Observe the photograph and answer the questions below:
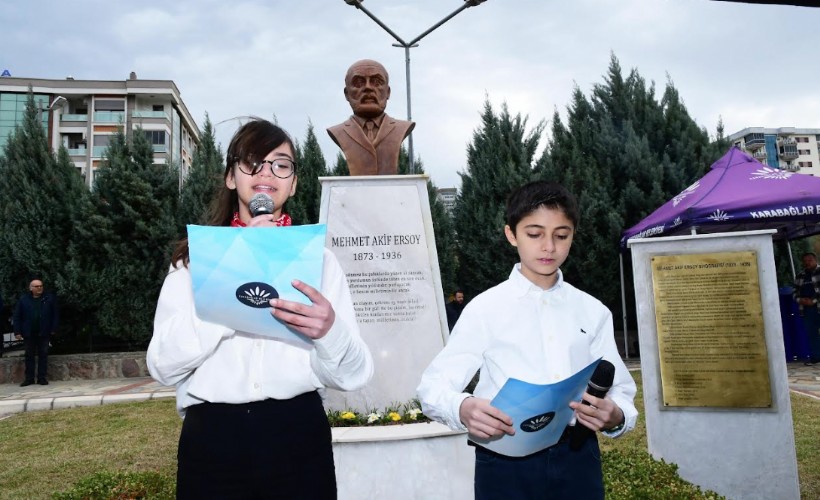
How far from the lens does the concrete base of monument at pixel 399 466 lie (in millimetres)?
3838

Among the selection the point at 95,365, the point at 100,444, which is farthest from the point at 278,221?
the point at 95,365

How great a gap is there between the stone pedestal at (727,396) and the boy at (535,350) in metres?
2.44

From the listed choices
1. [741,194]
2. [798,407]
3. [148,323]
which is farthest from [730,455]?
[148,323]

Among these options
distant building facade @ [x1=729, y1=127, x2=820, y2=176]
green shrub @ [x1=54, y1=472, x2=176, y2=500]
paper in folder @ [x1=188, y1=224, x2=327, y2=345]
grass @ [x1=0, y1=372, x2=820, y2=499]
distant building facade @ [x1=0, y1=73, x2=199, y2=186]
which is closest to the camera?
paper in folder @ [x1=188, y1=224, x2=327, y2=345]

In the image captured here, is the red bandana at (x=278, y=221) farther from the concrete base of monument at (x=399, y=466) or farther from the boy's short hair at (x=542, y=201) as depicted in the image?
the concrete base of monument at (x=399, y=466)

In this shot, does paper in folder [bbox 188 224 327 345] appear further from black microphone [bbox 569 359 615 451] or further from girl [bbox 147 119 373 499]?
black microphone [bbox 569 359 615 451]

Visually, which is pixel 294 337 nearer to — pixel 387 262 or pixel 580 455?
pixel 580 455

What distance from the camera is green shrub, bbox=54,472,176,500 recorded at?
3.31m

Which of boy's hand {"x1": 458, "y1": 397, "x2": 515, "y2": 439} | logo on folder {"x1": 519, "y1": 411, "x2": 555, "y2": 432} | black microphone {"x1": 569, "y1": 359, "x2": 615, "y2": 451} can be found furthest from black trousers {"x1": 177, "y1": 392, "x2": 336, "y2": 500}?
black microphone {"x1": 569, "y1": 359, "x2": 615, "y2": 451}

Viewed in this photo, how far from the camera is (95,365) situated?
1138 centimetres

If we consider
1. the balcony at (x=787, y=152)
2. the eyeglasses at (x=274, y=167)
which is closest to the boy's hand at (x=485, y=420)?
the eyeglasses at (x=274, y=167)

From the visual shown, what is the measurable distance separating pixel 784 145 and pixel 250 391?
101m

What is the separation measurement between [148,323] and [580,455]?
11336 mm

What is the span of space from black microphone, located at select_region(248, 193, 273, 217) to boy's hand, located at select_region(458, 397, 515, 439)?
84 centimetres
